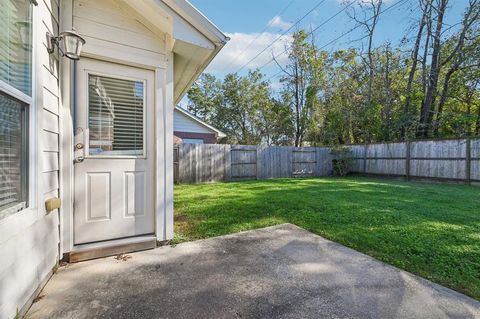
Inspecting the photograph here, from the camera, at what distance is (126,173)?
8.50ft

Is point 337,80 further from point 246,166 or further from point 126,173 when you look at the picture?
point 126,173

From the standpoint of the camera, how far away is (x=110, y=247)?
2.43 meters

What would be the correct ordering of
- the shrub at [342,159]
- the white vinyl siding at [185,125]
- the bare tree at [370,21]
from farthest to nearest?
the white vinyl siding at [185,125] → the bare tree at [370,21] → the shrub at [342,159]

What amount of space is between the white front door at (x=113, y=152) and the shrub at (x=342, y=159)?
33.3ft

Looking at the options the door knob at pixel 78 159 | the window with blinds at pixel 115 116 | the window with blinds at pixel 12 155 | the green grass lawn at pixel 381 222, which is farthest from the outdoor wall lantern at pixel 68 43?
the green grass lawn at pixel 381 222

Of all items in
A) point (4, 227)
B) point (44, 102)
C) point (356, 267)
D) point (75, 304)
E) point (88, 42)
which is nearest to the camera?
point (4, 227)

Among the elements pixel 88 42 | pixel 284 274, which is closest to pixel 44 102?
pixel 88 42

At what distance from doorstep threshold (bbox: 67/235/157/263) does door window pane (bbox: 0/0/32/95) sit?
1484 mm

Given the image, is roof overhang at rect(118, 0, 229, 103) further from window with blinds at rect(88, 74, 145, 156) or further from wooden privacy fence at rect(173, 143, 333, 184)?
wooden privacy fence at rect(173, 143, 333, 184)

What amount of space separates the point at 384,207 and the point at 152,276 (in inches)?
161

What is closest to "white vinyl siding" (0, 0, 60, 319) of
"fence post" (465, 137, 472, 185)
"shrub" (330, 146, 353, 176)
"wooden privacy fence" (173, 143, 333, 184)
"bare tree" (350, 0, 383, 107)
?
"wooden privacy fence" (173, 143, 333, 184)

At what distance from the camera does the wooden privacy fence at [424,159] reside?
7.66 metres

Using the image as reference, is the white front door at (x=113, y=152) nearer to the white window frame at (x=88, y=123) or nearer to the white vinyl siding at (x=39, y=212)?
the white window frame at (x=88, y=123)

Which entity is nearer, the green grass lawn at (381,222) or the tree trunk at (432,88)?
the green grass lawn at (381,222)
